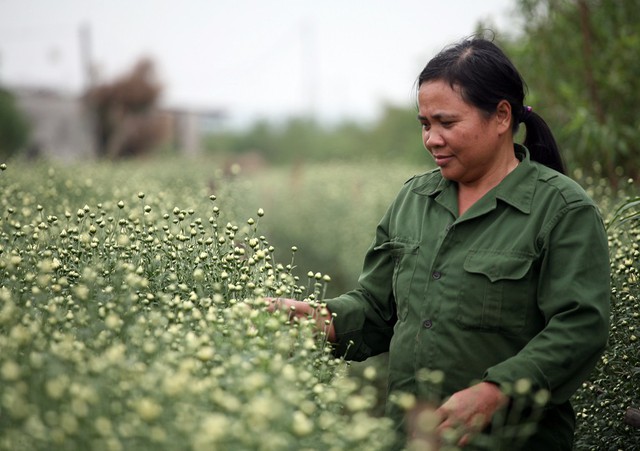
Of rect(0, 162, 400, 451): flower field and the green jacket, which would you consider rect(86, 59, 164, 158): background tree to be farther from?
the green jacket

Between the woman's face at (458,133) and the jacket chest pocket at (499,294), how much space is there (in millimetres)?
349

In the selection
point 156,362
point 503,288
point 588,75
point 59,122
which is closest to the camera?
point 156,362

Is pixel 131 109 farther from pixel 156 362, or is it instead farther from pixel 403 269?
pixel 156 362

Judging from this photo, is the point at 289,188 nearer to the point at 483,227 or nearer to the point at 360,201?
the point at 360,201

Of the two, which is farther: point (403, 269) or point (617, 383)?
point (617, 383)

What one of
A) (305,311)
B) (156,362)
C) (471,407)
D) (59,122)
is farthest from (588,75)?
(59,122)

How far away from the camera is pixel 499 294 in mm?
2695

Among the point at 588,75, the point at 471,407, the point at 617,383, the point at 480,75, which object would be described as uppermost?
the point at 480,75

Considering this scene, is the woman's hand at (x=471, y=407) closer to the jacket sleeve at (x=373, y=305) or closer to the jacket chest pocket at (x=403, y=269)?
the jacket chest pocket at (x=403, y=269)

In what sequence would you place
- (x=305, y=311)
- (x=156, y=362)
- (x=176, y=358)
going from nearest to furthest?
(x=156, y=362) → (x=176, y=358) → (x=305, y=311)

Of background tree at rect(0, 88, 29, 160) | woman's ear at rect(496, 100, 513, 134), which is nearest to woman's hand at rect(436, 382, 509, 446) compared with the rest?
woman's ear at rect(496, 100, 513, 134)

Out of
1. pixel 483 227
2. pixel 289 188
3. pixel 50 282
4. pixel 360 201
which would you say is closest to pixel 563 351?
pixel 483 227

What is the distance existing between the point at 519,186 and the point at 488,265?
0.32m

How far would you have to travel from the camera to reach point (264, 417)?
1748 millimetres
